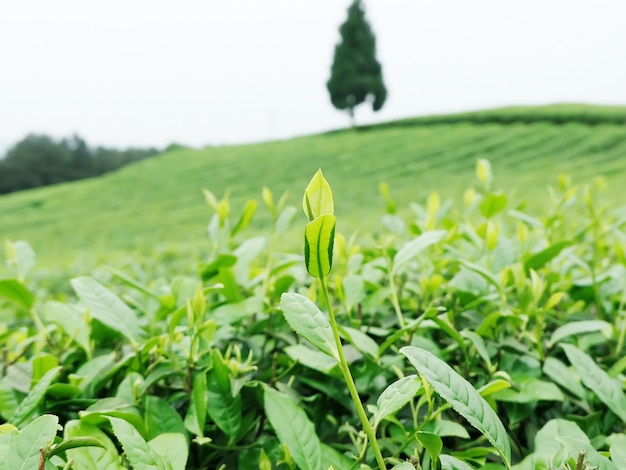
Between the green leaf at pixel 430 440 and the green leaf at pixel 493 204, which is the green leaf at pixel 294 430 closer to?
the green leaf at pixel 430 440

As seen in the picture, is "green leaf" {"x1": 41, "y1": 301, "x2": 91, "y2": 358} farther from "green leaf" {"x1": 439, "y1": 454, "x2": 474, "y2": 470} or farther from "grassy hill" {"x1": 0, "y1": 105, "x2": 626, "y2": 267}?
"grassy hill" {"x1": 0, "y1": 105, "x2": 626, "y2": 267}

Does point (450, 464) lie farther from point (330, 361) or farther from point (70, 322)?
point (70, 322)

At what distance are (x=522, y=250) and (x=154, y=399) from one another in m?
0.80

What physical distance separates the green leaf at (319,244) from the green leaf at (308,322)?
54 mm

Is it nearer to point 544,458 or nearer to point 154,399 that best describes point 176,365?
point 154,399

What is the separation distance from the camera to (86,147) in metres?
37.2

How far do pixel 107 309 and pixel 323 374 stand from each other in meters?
0.35

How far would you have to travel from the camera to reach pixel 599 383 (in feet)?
2.52

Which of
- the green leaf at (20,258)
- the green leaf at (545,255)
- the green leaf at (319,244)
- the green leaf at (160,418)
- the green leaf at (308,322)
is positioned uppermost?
the green leaf at (319,244)

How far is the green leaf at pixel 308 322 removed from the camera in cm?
55

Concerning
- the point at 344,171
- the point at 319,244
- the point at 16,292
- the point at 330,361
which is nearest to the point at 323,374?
the point at 330,361

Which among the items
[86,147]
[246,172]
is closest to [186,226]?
[246,172]

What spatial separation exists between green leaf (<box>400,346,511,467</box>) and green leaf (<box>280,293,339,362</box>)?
0.26ft

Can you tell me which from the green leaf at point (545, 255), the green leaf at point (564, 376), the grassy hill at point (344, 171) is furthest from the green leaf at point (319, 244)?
the grassy hill at point (344, 171)
